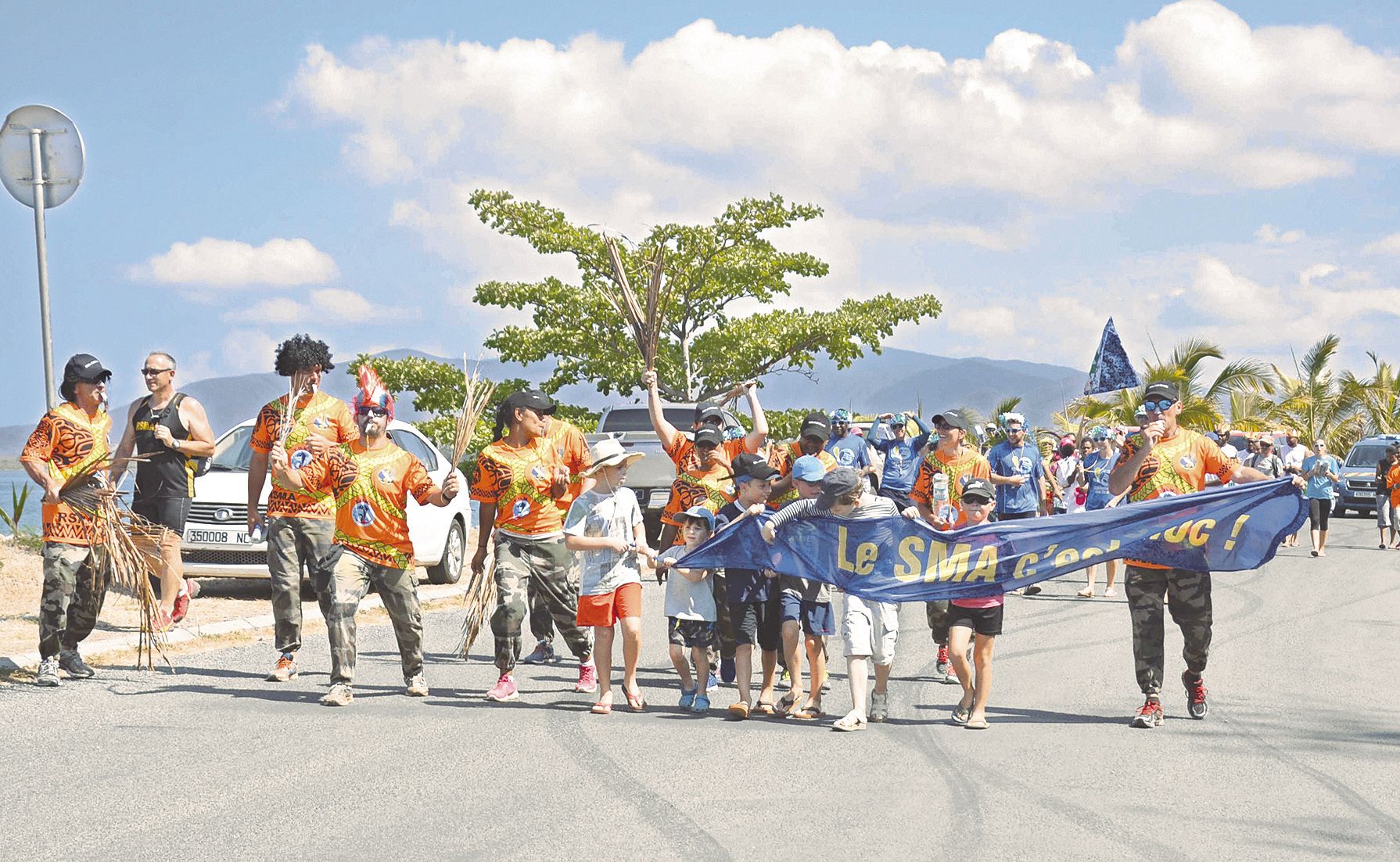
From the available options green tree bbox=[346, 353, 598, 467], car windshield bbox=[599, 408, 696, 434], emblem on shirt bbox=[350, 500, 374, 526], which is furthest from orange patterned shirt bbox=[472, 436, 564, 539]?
green tree bbox=[346, 353, 598, 467]

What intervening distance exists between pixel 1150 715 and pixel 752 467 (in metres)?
2.75

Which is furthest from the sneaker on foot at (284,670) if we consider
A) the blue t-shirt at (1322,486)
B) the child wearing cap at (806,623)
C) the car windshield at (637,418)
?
the blue t-shirt at (1322,486)

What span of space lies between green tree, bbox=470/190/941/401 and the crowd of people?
16133mm

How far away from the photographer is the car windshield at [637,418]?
20763mm

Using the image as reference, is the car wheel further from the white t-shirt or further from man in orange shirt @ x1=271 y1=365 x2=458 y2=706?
the white t-shirt

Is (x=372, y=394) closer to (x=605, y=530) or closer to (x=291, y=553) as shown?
(x=291, y=553)

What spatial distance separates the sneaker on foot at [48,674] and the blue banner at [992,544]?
3.99 meters

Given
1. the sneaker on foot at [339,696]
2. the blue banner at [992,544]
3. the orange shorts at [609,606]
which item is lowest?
the sneaker on foot at [339,696]

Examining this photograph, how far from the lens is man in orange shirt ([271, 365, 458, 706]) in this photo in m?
8.26

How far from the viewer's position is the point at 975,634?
8.09 m

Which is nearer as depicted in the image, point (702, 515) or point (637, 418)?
point (702, 515)

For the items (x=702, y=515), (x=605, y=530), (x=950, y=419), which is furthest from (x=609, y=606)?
(x=950, y=419)

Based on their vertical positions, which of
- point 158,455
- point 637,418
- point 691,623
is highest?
A: point 637,418

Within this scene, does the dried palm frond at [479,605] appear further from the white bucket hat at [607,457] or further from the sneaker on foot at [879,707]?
the sneaker on foot at [879,707]
